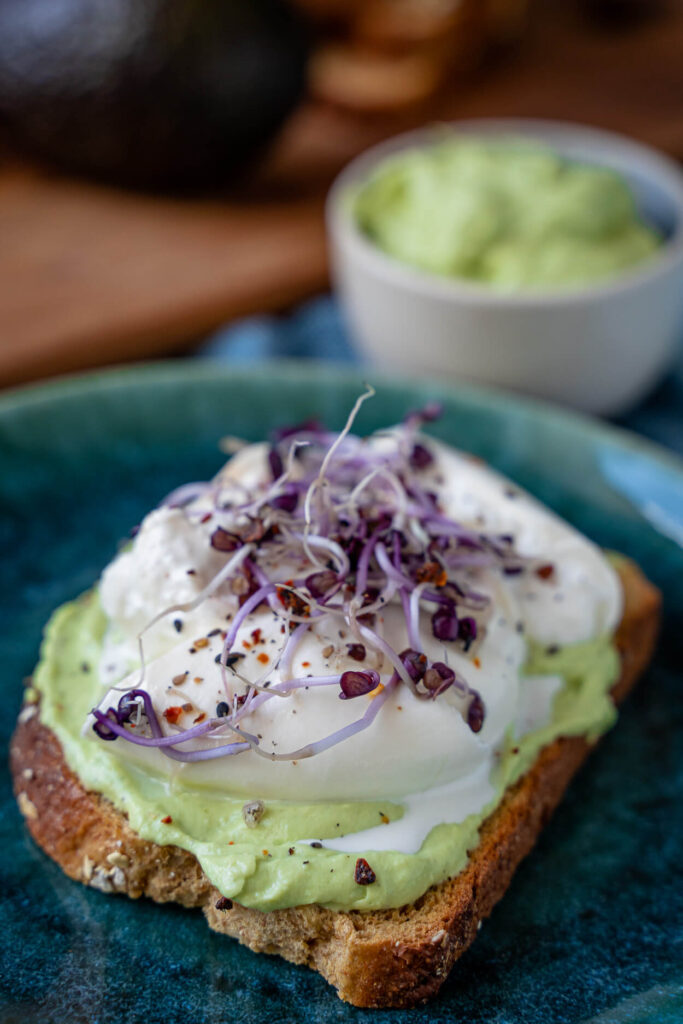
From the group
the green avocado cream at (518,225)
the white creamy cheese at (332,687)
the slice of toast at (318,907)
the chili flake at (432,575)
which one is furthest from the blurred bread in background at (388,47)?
the slice of toast at (318,907)

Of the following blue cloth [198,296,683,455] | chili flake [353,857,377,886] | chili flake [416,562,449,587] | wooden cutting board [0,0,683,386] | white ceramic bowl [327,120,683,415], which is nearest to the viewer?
chili flake [353,857,377,886]

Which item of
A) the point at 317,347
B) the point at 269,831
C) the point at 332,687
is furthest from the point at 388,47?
the point at 269,831

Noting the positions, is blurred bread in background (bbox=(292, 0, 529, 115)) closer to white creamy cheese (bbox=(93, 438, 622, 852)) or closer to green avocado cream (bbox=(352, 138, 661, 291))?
green avocado cream (bbox=(352, 138, 661, 291))

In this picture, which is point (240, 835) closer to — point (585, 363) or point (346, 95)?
point (585, 363)

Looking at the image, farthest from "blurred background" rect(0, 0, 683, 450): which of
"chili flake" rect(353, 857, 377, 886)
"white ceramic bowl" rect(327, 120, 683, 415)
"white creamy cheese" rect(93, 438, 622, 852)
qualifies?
"chili flake" rect(353, 857, 377, 886)

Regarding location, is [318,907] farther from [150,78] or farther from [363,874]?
[150,78]

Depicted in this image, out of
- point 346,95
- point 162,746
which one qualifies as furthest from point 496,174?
point 162,746
